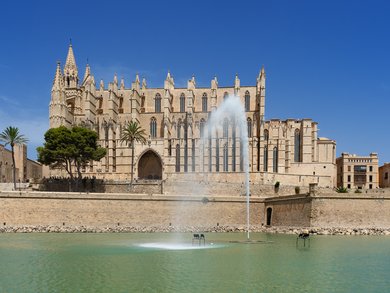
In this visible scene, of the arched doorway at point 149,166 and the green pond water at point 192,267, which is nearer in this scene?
the green pond water at point 192,267

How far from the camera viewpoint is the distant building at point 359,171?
69062 millimetres

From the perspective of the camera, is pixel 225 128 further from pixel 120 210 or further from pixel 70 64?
pixel 70 64

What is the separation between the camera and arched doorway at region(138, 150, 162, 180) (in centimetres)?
6500

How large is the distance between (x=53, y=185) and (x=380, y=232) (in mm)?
33518

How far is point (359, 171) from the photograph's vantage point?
230ft

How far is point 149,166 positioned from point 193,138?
23.5 ft

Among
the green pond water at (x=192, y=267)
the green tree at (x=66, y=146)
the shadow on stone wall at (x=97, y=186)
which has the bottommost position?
the green pond water at (x=192, y=267)

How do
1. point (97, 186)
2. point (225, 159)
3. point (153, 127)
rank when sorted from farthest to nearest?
point (153, 127)
point (225, 159)
point (97, 186)

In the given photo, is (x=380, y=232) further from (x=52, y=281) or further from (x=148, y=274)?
(x=52, y=281)

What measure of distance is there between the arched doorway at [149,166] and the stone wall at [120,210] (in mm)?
18646

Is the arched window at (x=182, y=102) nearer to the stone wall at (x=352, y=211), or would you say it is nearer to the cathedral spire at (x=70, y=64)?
the cathedral spire at (x=70, y=64)

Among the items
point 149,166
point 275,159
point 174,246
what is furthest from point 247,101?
point 174,246

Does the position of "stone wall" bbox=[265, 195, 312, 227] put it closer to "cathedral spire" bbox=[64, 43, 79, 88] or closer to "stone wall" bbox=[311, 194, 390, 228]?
"stone wall" bbox=[311, 194, 390, 228]

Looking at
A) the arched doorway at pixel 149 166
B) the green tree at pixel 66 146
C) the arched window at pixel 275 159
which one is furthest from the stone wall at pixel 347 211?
the arched doorway at pixel 149 166
